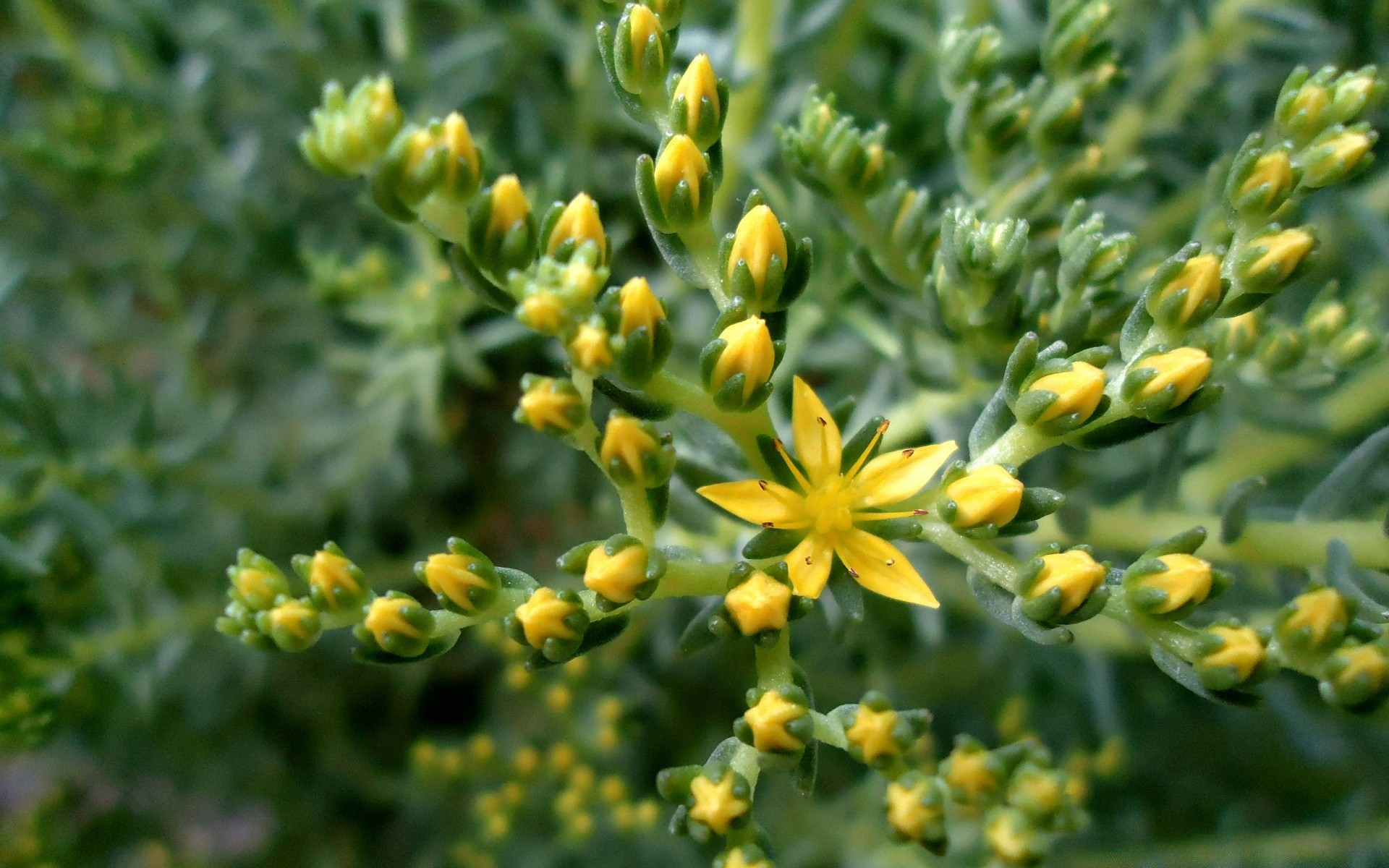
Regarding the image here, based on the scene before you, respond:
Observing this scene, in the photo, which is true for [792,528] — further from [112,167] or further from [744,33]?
[112,167]

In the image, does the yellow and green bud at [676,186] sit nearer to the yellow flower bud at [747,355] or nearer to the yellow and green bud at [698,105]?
the yellow and green bud at [698,105]

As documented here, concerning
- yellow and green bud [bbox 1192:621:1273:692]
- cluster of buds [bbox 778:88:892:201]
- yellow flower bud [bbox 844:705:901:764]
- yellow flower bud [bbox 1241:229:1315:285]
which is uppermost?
yellow flower bud [bbox 1241:229:1315:285]

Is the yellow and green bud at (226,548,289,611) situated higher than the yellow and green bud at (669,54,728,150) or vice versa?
the yellow and green bud at (669,54,728,150)

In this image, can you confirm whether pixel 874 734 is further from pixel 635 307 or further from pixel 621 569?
pixel 635 307

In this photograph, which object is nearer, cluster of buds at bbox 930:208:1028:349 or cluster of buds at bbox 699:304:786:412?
cluster of buds at bbox 699:304:786:412

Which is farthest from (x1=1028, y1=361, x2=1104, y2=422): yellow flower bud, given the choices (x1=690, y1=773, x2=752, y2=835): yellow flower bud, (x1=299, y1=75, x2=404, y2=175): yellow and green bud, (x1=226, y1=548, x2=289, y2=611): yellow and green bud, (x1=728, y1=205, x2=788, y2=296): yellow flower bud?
(x1=226, y1=548, x2=289, y2=611): yellow and green bud

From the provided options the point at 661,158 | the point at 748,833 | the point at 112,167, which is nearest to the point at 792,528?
the point at 748,833

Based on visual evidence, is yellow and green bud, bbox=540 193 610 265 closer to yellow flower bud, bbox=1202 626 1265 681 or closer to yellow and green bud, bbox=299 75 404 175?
yellow and green bud, bbox=299 75 404 175
